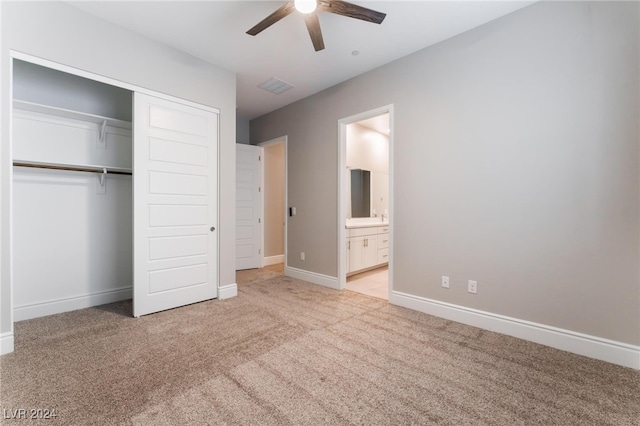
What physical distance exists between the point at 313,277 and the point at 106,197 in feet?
9.33

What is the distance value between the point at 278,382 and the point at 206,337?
0.95m

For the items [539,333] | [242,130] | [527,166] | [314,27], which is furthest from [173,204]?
[539,333]

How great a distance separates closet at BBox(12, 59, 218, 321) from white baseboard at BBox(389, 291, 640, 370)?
8.50 feet

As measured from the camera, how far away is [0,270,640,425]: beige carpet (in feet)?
4.92

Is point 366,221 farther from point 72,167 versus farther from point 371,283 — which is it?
point 72,167

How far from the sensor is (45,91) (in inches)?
112

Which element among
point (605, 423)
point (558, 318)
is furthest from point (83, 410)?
point (558, 318)

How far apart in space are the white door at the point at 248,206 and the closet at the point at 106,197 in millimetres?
1651

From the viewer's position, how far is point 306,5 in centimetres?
196

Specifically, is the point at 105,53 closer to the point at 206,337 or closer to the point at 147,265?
the point at 147,265

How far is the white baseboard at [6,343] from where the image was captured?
80.7 inches

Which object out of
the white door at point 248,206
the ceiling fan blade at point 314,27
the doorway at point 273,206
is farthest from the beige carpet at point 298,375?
the doorway at point 273,206

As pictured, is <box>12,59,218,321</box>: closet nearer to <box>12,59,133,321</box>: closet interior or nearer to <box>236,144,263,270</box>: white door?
<box>12,59,133,321</box>: closet interior

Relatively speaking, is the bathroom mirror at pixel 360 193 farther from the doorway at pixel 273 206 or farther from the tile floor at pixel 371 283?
the doorway at pixel 273 206
